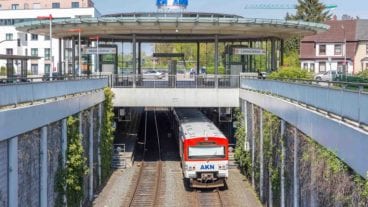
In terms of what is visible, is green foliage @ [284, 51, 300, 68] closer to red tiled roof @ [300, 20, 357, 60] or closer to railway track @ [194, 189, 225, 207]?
red tiled roof @ [300, 20, 357, 60]

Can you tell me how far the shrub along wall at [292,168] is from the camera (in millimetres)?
12078

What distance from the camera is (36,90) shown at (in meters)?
17.2

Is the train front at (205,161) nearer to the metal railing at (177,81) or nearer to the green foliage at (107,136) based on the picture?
the green foliage at (107,136)

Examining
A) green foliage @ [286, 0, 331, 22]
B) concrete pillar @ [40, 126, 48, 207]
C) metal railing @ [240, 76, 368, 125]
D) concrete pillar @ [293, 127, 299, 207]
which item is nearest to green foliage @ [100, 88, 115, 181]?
metal railing @ [240, 76, 368, 125]

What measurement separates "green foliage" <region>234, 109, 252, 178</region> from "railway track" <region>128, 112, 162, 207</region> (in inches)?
185

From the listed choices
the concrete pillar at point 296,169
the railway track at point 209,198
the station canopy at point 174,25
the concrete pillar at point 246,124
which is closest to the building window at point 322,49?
the station canopy at point 174,25

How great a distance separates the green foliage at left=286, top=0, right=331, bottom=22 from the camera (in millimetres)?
100938

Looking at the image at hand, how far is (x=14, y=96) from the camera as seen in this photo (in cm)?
1504

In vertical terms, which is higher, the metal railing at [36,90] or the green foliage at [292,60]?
the green foliage at [292,60]

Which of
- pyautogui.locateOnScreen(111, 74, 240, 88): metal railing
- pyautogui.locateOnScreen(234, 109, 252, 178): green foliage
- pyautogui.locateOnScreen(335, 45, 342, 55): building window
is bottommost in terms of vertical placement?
pyautogui.locateOnScreen(234, 109, 252, 178): green foliage

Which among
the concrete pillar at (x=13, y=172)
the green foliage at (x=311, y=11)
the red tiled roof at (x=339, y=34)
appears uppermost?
the green foliage at (x=311, y=11)

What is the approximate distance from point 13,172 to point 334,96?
7.75 meters

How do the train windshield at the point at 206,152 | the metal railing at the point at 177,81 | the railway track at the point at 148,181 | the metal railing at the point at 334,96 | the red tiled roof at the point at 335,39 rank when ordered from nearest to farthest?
1. the metal railing at the point at 334,96
2. the railway track at the point at 148,181
3. the train windshield at the point at 206,152
4. the metal railing at the point at 177,81
5. the red tiled roof at the point at 335,39

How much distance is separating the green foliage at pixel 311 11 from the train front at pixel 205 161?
2969 inches
